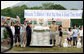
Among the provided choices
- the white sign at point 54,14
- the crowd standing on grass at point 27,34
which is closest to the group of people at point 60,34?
the crowd standing on grass at point 27,34

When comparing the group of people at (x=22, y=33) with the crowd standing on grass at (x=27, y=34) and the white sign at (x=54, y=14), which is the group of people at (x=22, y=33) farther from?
the white sign at (x=54, y=14)

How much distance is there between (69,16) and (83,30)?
109 cm

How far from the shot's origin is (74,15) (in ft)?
33.3

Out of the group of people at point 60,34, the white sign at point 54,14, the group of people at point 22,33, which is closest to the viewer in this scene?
the group of people at point 22,33

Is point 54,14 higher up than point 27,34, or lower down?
higher up

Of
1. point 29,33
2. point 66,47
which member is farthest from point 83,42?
point 29,33

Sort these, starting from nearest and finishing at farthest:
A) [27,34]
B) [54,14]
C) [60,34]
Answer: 1. [27,34]
2. [60,34]
3. [54,14]

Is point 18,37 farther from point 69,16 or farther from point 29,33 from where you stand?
point 69,16

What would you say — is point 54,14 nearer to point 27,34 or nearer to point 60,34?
point 60,34

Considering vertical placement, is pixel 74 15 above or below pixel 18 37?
above

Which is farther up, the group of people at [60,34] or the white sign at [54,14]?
the white sign at [54,14]

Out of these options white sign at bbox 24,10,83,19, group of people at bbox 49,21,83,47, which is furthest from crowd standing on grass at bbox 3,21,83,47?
white sign at bbox 24,10,83,19

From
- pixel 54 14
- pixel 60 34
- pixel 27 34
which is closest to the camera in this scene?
→ pixel 27 34

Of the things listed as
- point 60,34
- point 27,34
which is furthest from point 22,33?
point 60,34
